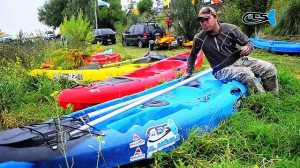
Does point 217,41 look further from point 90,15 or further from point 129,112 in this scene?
point 90,15

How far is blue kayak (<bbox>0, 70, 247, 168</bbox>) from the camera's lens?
3.43m

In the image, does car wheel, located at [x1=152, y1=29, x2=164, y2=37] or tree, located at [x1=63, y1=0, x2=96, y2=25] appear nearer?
car wheel, located at [x1=152, y1=29, x2=164, y2=37]

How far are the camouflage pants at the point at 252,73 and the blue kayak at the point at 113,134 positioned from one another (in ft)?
2.05

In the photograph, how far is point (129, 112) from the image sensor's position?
4.61 metres

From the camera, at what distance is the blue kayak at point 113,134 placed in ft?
11.3

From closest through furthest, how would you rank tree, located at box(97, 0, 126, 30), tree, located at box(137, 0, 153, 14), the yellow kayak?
the yellow kayak → tree, located at box(97, 0, 126, 30) → tree, located at box(137, 0, 153, 14)

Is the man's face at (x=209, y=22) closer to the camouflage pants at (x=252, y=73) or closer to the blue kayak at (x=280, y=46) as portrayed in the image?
the camouflage pants at (x=252, y=73)

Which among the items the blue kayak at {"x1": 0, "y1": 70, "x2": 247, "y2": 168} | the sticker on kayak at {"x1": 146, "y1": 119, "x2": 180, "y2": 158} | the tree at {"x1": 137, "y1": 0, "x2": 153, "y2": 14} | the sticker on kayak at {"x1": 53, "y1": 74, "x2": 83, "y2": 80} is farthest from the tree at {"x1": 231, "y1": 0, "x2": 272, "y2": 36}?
the tree at {"x1": 137, "y1": 0, "x2": 153, "y2": 14}

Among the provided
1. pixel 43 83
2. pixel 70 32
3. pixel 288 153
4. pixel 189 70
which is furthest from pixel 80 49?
pixel 288 153

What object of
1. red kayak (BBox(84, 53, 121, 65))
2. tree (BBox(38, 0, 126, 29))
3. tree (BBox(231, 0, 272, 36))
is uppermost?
tree (BBox(38, 0, 126, 29))

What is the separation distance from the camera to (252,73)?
5770 millimetres

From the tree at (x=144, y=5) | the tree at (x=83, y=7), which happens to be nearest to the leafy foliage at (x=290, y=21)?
the tree at (x=83, y=7)

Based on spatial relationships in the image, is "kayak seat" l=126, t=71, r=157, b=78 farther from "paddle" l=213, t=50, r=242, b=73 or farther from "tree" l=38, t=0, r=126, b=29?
"tree" l=38, t=0, r=126, b=29

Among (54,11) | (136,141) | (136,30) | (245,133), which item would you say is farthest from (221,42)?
(54,11)
